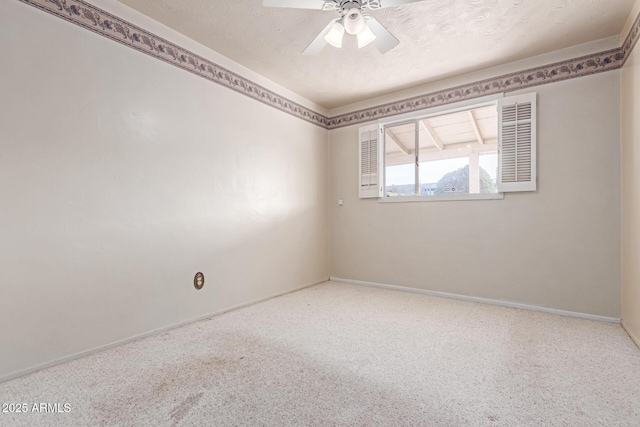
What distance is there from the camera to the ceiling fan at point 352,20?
6.47 feet

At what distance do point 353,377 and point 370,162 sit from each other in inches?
123

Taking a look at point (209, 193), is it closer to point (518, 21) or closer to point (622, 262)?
point (518, 21)

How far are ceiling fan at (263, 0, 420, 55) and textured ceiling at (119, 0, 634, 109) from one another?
1.12 ft

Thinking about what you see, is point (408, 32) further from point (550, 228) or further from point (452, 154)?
point (452, 154)

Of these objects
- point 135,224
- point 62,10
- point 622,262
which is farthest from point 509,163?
point 62,10

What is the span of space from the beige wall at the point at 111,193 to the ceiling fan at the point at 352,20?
1413mm

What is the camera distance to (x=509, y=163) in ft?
10.7

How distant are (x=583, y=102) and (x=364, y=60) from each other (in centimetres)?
224

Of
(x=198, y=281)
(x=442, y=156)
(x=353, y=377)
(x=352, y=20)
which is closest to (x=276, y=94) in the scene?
(x=352, y=20)

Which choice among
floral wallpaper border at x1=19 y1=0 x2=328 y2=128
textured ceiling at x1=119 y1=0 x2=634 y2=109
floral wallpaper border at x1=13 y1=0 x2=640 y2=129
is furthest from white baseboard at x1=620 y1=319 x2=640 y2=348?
floral wallpaper border at x1=19 y1=0 x2=328 y2=128

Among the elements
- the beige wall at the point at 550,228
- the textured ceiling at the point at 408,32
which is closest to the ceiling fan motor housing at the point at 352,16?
the textured ceiling at the point at 408,32

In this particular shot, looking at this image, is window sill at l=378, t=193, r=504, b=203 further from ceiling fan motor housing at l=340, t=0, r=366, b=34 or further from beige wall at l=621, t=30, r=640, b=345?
ceiling fan motor housing at l=340, t=0, r=366, b=34

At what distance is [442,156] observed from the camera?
176 inches

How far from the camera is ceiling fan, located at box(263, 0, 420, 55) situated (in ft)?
6.47
